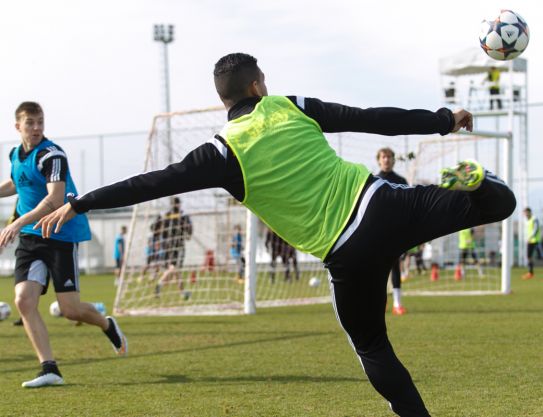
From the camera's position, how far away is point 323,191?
425cm

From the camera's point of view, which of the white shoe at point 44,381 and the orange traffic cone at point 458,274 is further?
the orange traffic cone at point 458,274

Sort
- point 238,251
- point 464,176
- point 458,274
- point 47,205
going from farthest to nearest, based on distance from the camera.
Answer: point 458,274, point 238,251, point 47,205, point 464,176

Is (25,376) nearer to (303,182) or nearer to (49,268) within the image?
(49,268)

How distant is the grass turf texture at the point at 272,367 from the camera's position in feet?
19.9

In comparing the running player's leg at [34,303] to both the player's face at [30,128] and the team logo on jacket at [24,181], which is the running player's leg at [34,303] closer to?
the team logo on jacket at [24,181]

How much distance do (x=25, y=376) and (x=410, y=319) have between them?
237 inches

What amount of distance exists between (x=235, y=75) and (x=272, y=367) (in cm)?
418

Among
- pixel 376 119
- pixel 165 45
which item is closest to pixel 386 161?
pixel 376 119

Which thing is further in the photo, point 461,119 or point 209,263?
point 209,263

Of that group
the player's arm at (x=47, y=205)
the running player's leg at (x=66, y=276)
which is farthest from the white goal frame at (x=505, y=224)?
the player's arm at (x=47, y=205)

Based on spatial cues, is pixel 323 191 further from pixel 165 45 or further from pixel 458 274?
pixel 165 45

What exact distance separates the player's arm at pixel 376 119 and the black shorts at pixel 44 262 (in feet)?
12.5

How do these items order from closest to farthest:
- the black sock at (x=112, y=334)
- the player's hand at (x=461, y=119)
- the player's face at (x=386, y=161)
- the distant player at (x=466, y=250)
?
1. the player's hand at (x=461, y=119)
2. the black sock at (x=112, y=334)
3. the player's face at (x=386, y=161)
4. the distant player at (x=466, y=250)

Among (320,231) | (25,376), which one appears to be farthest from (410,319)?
(320,231)
